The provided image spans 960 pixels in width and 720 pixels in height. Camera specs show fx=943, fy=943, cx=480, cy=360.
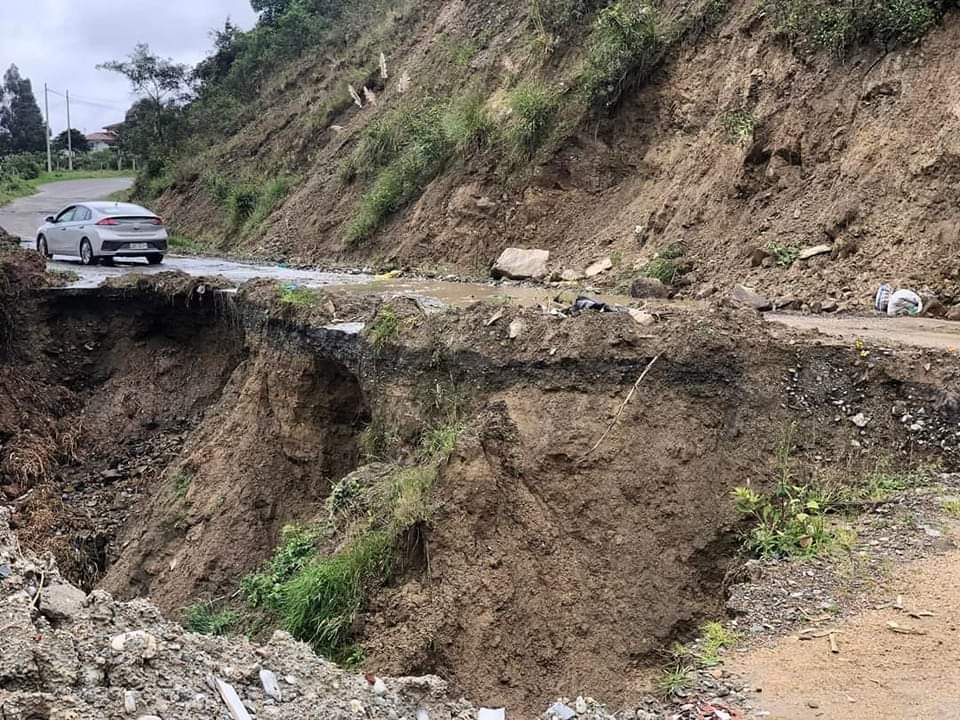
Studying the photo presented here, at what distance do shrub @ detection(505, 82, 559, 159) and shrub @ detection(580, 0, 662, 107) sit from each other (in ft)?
2.55

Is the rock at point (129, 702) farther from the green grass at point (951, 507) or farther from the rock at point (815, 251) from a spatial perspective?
the rock at point (815, 251)

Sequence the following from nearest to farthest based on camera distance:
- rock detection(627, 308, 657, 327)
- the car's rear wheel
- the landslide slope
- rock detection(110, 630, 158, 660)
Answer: rock detection(110, 630, 158, 660) < rock detection(627, 308, 657, 327) < the landslide slope < the car's rear wheel

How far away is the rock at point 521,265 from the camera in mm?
14219

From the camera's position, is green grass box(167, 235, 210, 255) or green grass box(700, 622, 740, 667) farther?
green grass box(167, 235, 210, 255)

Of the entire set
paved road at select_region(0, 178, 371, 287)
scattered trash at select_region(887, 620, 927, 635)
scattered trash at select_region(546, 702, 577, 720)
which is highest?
paved road at select_region(0, 178, 371, 287)

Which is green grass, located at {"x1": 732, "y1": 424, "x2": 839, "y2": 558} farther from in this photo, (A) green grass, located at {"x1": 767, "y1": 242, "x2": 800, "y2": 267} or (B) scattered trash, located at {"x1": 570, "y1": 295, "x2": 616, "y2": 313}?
(A) green grass, located at {"x1": 767, "y1": 242, "x2": 800, "y2": 267}

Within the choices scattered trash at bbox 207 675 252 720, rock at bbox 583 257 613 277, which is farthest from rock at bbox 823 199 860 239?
scattered trash at bbox 207 675 252 720

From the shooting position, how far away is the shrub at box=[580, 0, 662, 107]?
1495 cm

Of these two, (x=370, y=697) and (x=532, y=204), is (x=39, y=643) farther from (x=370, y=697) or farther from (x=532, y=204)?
(x=532, y=204)

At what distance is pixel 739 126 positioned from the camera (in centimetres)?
1298

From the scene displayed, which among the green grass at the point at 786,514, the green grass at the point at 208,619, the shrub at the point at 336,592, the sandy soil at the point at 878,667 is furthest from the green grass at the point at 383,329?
the sandy soil at the point at 878,667

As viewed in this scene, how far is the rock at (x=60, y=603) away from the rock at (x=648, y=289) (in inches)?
314

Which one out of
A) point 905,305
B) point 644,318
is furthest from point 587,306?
point 905,305

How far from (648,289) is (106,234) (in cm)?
1044
